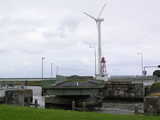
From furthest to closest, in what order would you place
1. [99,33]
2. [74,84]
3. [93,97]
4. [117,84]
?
[99,33]
[117,84]
[74,84]
[93,97]

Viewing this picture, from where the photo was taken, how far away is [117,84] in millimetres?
65625

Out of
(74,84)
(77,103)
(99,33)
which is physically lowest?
(77,103)

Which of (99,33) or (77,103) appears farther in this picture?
(99,33)

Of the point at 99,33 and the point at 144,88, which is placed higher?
the point at 99,33

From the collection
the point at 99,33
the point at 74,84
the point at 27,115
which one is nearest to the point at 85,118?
the point at 27,115

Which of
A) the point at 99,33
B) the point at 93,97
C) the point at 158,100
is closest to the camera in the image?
the point at 158,100

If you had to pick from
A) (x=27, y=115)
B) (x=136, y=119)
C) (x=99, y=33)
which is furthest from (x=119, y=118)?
(x=99, y=33)

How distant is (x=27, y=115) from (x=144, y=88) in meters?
50.1

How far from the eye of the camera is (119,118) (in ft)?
45.3

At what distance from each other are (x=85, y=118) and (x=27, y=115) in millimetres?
2786

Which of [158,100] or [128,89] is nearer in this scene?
[158,100]

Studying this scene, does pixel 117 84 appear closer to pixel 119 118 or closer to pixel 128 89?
pixel 128 89

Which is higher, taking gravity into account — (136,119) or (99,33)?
(99,33)

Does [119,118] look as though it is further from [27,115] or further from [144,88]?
[144,88]
